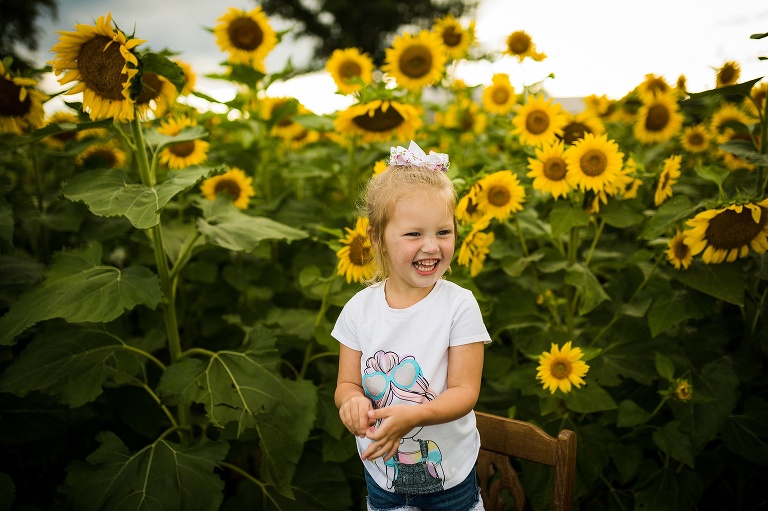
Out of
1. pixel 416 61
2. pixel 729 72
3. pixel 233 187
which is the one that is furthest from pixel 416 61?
pixel 729 72

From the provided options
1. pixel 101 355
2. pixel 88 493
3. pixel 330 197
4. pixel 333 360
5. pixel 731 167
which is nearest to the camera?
pixel 88 493

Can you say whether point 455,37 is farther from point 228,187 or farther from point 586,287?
point 586,287

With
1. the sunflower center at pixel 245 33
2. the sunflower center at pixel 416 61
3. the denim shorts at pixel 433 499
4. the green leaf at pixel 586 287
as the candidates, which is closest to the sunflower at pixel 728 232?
the green leaf at pixel 586 287

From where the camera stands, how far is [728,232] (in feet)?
5.68

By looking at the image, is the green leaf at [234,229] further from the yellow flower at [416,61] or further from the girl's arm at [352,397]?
the yellow flower at [416,61]

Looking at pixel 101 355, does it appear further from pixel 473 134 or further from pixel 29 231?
pixel 473 134

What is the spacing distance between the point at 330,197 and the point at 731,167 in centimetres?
181

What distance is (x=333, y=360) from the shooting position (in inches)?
95.6

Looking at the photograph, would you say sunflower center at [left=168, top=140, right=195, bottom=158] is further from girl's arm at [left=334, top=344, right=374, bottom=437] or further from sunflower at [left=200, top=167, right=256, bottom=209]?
girl's arm at [left=334, top=344, right=374, bottom=437]

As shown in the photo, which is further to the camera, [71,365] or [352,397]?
[71,365]

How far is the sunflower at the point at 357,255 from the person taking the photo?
5.89 feet

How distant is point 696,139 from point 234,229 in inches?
89.6

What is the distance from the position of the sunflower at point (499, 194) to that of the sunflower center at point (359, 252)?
1.37 feet

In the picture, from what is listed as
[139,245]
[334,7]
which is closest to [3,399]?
[139,245]
